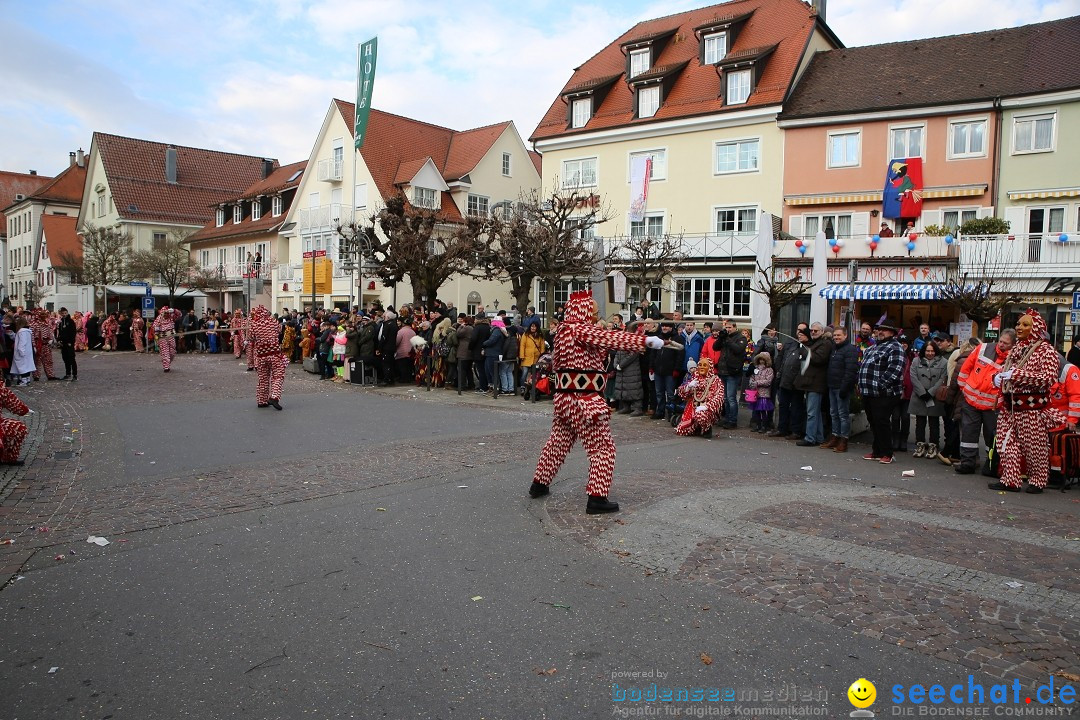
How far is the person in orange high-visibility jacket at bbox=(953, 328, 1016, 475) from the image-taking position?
30.2 feet

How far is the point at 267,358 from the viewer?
14.1 meters

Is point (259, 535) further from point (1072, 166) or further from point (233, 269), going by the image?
point (233, 269)

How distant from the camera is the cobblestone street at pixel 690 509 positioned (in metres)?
4.79

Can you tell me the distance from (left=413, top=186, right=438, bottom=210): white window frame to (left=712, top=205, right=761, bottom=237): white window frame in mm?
15712

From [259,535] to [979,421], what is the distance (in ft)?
27.6

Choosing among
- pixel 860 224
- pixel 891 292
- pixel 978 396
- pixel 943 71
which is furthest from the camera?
pixel 860 224

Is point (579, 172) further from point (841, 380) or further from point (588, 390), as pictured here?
point (588, 390)

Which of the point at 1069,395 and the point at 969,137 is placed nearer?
the point at 1069,395

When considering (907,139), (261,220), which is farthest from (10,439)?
(261,220)

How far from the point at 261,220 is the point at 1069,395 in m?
50.9

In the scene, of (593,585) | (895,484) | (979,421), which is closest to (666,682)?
(593,585)

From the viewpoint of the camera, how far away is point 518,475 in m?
8.68

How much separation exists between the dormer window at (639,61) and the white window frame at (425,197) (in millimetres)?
12780

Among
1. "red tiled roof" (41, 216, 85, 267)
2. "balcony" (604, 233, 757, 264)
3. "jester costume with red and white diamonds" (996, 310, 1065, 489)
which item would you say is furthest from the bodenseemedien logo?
"red tiled roof" (41, 216, 85, 267)
